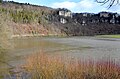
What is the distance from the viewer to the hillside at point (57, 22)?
96.7 meters

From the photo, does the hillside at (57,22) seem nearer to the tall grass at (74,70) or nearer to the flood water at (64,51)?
the flood water at (64,51)

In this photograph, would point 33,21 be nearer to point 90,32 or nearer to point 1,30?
point 90,32

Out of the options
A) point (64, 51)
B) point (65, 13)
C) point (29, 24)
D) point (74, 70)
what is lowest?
point (29, 24)

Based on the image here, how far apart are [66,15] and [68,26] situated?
17.1m

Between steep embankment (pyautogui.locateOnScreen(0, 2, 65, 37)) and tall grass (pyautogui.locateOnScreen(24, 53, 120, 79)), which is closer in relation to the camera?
tall grass (pyautogui.locateOnScreen(24, 53, 120, 79))

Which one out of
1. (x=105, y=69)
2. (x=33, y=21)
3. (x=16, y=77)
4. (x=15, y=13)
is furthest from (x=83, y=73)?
(x=33, y=21)

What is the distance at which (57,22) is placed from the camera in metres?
124

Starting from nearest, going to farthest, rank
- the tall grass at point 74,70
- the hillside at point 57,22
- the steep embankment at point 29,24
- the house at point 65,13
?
the tall grass at point 74,70 < the steep embankment at point 29,24 < the hillside at point 57,22 < the house at point 65,13

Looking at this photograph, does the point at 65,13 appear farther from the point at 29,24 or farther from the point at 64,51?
the point at 64,51

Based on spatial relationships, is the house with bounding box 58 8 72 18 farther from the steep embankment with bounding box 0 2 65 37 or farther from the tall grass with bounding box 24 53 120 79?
the tall grass with bounding box 24 53 120 79

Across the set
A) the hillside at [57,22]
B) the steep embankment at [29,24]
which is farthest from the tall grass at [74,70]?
the steep embankment at [29,24]

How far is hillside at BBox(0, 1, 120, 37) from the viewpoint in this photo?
9669 cm

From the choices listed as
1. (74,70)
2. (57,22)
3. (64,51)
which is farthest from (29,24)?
(74,70)

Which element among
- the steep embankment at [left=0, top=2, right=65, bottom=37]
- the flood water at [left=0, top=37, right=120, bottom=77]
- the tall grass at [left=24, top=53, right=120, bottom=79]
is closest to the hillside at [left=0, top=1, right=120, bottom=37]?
the steep embankment at [left=0, top=2, right=65, bottom=37]
